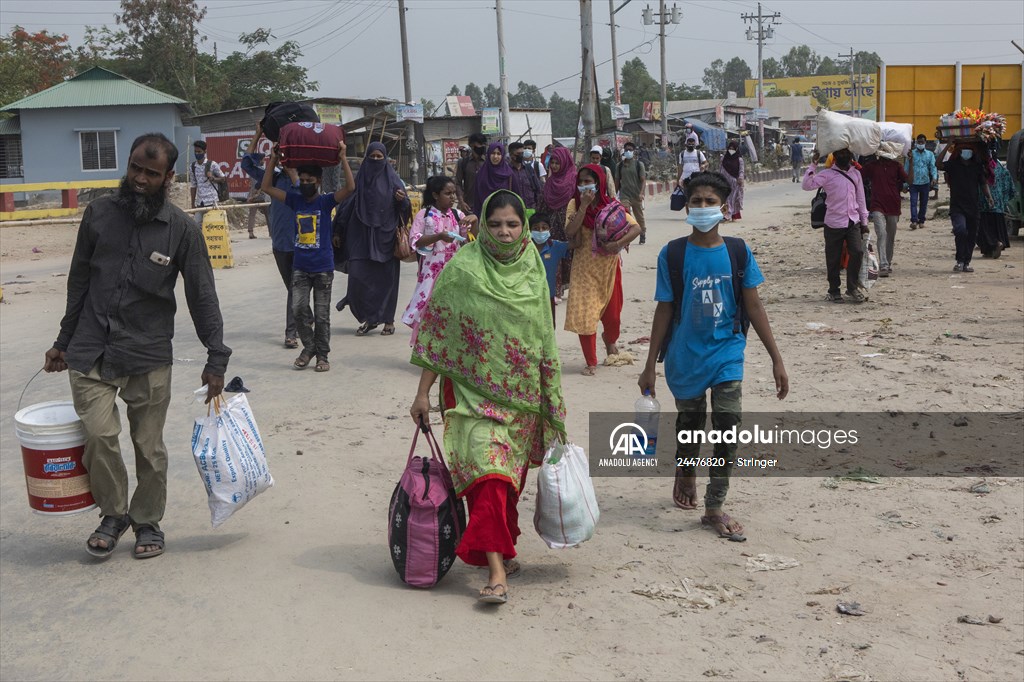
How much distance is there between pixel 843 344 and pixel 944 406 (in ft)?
7.68

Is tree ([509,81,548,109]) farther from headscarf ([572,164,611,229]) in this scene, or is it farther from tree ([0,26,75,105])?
headscarf ([572,164,611,229])

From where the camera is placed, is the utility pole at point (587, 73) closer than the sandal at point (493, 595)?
No

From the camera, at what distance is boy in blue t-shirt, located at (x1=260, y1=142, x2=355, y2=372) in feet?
29.1

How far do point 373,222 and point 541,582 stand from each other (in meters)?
5.62

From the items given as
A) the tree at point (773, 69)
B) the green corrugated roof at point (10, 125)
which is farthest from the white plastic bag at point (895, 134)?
the tree at point (773, 69)

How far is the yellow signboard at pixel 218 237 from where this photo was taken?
1684 cm

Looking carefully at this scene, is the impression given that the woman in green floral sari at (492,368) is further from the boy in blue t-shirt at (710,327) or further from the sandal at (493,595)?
the boy in blue t-shirt at (710,327)

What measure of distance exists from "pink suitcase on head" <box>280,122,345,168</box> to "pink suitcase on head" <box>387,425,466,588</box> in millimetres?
4451

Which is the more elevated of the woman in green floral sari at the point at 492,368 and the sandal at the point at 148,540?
the woman in green floral sari at the point at 492,368

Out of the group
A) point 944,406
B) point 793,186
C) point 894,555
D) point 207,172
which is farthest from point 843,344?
point 793,186

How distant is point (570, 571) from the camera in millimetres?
4785

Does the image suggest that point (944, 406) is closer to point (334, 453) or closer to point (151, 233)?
point (334, 453)

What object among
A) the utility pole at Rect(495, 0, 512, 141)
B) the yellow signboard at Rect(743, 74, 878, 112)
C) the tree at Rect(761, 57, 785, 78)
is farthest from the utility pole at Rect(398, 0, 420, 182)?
the tree at Rect(761, 57, 785, 78)

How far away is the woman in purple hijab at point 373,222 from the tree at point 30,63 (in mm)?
34216
